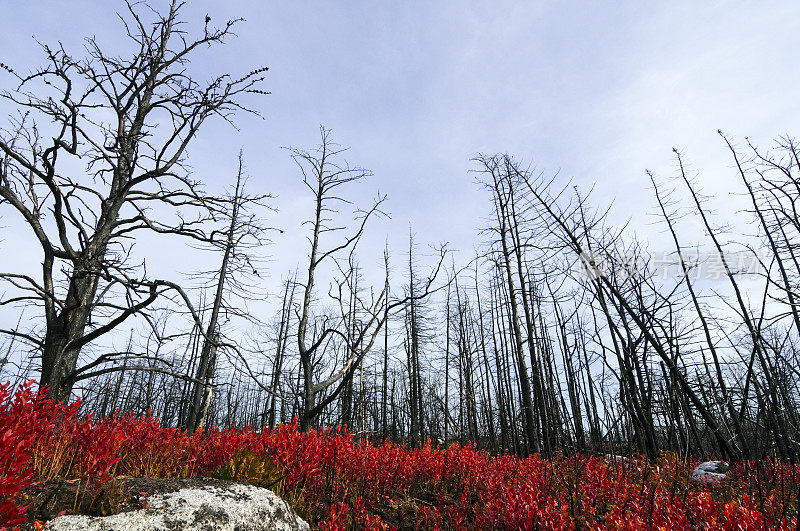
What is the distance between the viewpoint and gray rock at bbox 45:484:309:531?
95.1 inches

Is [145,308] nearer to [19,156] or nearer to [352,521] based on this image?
[19,156]

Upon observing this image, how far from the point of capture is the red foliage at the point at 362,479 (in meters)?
2.80

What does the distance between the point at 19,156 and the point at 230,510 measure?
4.02 meters

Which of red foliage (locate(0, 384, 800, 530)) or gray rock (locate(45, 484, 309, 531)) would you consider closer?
gray rock (locate(45, 484, 309, 531))

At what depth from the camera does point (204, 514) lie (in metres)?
2.81

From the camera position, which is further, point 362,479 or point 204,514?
point 362,479

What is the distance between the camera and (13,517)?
166 cm

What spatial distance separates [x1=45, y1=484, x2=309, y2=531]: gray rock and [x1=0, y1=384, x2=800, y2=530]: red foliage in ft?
0.96

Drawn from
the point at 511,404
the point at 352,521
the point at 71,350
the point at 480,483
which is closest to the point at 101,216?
the point at 71,350

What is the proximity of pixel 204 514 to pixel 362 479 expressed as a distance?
2646mm

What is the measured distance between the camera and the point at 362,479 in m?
5.05

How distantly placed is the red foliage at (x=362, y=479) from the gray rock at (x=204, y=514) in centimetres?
29

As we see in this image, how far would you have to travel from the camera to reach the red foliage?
280 cm

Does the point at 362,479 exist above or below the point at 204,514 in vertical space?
below
